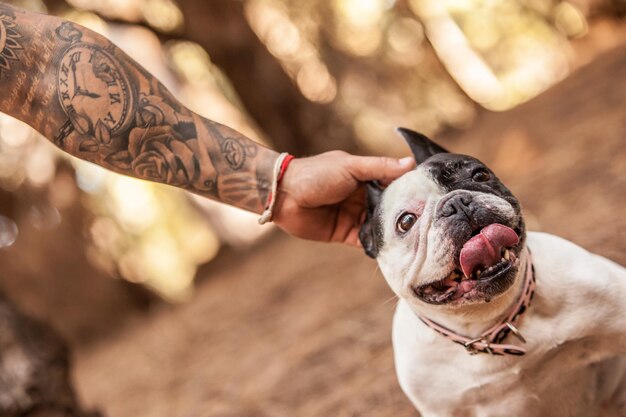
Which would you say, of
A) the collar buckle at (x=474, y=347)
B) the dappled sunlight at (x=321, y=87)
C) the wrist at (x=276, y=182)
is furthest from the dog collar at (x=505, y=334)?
the dappled sunlight at (x=321, y=87)

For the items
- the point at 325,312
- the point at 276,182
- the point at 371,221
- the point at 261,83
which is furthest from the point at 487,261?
the point at 261,83

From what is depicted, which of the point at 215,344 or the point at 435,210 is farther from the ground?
the point at 435,210

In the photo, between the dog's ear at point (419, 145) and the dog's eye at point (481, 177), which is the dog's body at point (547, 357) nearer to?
the dog's eye at point (481, 177)

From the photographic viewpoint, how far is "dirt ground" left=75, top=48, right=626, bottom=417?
4.22m

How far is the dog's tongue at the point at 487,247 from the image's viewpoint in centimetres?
210

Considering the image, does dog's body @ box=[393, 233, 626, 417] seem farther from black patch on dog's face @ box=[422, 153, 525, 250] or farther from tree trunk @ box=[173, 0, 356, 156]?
tree trunk @ box=[173, 0, 356, 156]

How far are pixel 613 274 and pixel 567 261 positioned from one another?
0.15 metres

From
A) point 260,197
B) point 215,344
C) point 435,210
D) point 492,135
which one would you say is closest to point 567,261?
point 435,210

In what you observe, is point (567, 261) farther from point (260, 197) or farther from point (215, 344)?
point (215, 344)

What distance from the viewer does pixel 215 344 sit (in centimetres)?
663

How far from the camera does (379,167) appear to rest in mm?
2652

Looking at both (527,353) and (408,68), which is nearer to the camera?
(527,353)

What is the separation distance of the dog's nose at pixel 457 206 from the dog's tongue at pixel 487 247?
0.10 metres

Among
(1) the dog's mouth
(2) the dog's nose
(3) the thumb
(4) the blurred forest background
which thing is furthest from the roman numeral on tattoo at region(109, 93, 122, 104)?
(4) the blurred forest background
